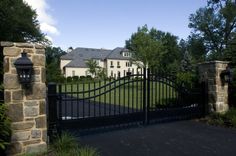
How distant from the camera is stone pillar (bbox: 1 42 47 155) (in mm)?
5387

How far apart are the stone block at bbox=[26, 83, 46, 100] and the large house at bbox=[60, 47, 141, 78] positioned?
Answer: 58.6 metres

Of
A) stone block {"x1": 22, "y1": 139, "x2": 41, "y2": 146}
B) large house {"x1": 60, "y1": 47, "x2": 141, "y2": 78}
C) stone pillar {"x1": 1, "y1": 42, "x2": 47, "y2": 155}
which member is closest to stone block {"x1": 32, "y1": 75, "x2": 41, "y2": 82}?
stone pillar {"x1": 1, "y1": 42, "x2": 47, "y2": 155}

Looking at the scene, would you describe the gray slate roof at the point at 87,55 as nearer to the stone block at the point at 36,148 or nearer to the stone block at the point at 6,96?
the stone block at the point at 36,148

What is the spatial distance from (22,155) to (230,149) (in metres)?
4.37

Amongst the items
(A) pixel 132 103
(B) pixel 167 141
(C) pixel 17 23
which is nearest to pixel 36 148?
(B) pixel 167 141

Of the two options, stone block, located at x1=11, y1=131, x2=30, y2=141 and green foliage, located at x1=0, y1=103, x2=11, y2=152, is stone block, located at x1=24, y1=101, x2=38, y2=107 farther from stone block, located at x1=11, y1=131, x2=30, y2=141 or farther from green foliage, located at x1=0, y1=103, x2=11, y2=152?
stone block, located at x1=11, y1=131, x2=30, y2=141

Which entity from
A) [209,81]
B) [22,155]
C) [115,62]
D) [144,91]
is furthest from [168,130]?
[115,62]

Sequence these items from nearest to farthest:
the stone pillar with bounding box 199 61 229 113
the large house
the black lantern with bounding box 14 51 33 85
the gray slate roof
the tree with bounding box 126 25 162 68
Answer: the black lantern with bounding box 14 51 33 85 < the stone pillar with bounding box 199 61 229 113 < the tree with bounding box 126 25 162 68 < the large house < the gray slate roof

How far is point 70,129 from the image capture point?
6949mm

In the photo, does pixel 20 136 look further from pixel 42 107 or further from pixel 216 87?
pixel 216 87

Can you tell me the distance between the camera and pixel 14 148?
5.41 metres

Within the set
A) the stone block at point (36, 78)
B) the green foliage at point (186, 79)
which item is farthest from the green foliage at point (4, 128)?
the green foliage at point (186, 79)

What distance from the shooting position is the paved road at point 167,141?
595 centimetres

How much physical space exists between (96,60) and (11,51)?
195 ft
